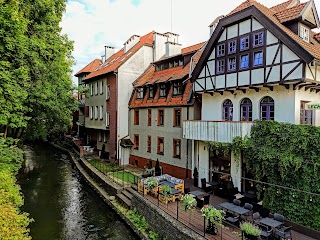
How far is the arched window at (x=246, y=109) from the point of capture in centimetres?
1633

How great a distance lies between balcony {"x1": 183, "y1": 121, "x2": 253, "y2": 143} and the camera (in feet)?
49.2

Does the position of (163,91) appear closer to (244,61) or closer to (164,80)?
(164,80)

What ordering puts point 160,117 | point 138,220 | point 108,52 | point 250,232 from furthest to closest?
point 108,52 < point 160,117 < point 138,220 < point 250,232

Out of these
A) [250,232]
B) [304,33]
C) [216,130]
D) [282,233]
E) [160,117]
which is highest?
[304,33]

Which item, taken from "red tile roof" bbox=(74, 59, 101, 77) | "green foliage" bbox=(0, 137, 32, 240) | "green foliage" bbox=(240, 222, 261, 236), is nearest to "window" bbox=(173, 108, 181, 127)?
"green foliage" bbox=(240, 222, 261, 236)

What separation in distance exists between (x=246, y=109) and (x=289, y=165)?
5.03 meters

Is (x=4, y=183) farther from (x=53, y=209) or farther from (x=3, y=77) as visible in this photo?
(x=53, y=209)

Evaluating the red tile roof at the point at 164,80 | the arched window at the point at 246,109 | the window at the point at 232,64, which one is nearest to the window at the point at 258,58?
the window at the point at 232,64

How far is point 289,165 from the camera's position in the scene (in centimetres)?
1248

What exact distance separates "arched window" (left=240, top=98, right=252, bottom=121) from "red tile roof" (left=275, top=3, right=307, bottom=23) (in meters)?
5.20

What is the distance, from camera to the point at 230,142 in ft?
51.3

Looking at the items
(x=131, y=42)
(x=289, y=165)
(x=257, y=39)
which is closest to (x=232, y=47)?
(x=257, y=39)

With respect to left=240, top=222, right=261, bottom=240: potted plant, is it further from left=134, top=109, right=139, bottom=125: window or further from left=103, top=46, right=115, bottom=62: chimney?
left=103, top=46, right=115, bottom=62: chimney

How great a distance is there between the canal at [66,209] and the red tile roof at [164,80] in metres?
9.83
